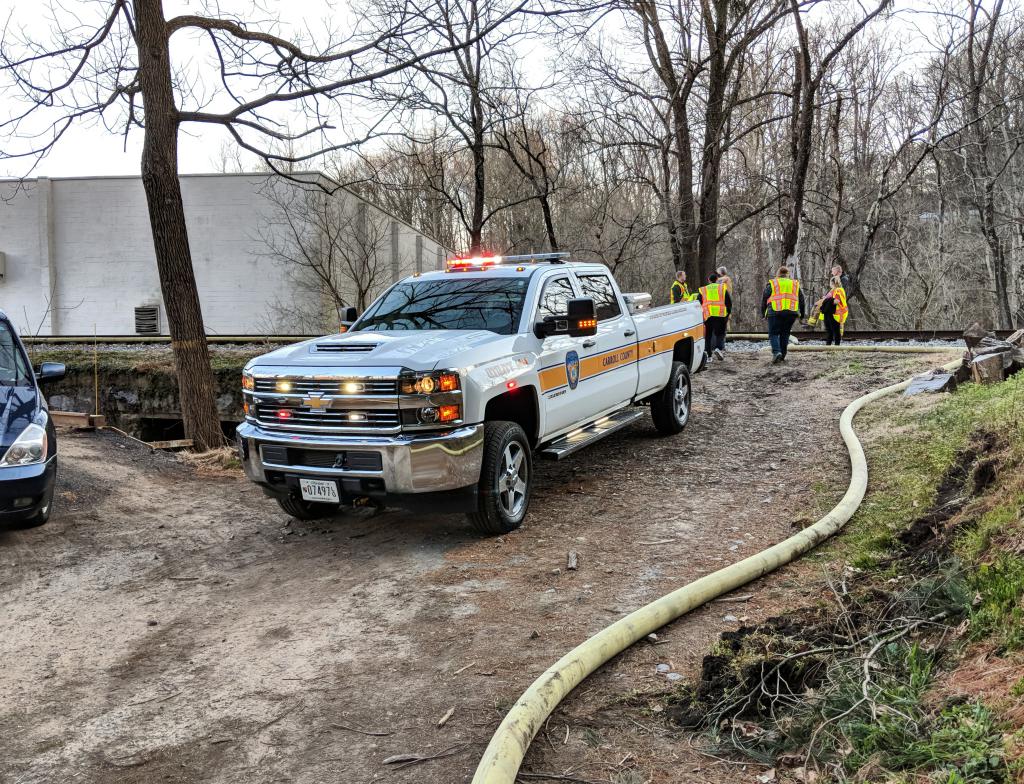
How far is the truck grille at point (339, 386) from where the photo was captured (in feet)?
18.9

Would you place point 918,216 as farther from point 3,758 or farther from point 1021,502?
point 3,758

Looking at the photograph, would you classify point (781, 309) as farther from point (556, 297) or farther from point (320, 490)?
point (320, 490)

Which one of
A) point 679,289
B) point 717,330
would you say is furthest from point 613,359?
point 679,289

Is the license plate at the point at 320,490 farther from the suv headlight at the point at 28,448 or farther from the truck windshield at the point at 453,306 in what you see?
the suv headlight at the point at 28,448

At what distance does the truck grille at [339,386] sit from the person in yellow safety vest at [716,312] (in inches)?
427

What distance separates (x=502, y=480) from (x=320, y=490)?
132 cm

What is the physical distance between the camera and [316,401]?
596 centimetres

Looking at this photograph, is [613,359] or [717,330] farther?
[717,330]

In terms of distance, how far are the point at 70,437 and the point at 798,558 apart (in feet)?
29.0

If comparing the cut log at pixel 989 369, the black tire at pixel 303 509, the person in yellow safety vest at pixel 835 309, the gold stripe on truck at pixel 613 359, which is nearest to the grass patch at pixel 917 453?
the cut log at pixel 989 369

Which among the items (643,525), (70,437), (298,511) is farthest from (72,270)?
(643,525)

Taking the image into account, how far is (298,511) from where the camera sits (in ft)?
23.1

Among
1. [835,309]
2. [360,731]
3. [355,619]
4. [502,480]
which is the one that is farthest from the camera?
[835,309]

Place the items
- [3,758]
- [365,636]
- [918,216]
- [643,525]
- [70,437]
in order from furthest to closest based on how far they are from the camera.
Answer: [918,216] < [70,437] < [643,525] < [365,636] < [3,758]
